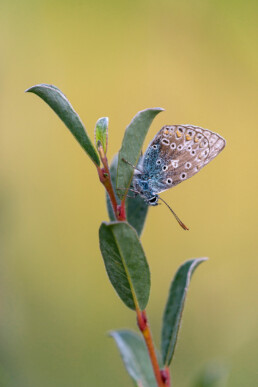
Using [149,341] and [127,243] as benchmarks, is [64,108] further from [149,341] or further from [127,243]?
[149,341]

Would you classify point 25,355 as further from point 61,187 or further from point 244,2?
point 244,2

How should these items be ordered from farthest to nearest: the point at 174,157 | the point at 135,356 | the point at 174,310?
the point at 174,157 < the point at 135,356 < the point at 174,310

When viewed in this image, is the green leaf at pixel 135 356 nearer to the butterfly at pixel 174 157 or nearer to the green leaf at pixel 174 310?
the green leaf at pixel 174 310

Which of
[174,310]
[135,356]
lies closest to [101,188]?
[135,356]

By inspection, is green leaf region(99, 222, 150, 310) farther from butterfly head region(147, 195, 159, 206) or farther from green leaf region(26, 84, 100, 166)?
butterfly head region(147, 195, 159, 206)

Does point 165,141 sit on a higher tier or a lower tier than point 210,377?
higher

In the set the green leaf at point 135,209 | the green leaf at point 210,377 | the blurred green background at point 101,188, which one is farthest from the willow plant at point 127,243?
the blurred green background at point 101,188

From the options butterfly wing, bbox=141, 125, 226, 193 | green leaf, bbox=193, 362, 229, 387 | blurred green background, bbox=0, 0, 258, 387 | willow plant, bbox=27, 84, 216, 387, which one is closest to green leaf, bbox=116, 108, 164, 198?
willow plant, bbox=27, 84, 216, 387

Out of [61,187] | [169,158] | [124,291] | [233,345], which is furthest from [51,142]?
[124,291]
